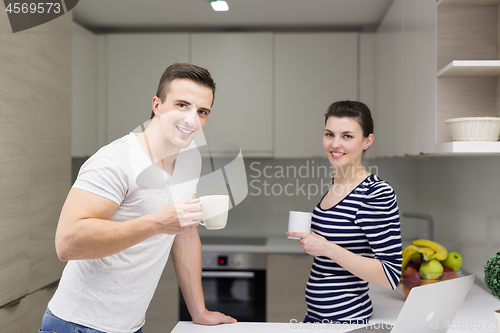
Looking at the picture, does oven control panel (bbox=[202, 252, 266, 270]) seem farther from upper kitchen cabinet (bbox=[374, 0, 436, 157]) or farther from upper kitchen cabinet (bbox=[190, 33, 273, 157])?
upper kitchen cabinet (bbox=[374, 0, 436, 157])

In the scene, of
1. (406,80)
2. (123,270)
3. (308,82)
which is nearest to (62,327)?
(123,270)

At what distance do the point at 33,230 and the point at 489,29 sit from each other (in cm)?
208

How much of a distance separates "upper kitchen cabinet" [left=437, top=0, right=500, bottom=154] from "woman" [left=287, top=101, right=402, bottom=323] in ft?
1.18

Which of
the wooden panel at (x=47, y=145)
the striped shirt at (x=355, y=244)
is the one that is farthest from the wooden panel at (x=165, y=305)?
the striped shirt at (x=355, y=244)

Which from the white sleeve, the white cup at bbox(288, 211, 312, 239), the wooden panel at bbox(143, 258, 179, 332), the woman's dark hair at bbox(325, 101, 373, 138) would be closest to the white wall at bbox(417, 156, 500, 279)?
the woman's dark hair at bbox(325, 101, 373, 138)

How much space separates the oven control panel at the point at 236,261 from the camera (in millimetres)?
2586

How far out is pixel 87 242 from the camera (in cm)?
92

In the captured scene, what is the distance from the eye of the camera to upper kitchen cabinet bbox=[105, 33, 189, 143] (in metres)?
2.74

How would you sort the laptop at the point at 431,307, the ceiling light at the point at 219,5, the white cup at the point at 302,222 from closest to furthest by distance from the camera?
the laptop at the point at 431,307 < the white cup at the point at 302,222 < the ceiling light at the point at 219,5

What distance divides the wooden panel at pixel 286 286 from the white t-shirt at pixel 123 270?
1.47 m

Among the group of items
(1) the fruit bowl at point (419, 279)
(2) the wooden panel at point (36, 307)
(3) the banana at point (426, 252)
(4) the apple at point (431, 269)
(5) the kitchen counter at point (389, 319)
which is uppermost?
(3) the banana at point (426, 252)

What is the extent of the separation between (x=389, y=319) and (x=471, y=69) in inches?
35.0

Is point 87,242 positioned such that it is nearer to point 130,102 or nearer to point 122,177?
point 122,177

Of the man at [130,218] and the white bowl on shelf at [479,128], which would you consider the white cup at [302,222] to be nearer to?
the man at [130,218]
